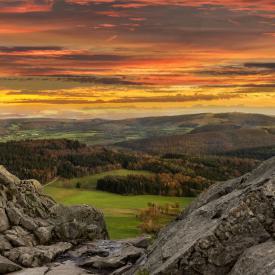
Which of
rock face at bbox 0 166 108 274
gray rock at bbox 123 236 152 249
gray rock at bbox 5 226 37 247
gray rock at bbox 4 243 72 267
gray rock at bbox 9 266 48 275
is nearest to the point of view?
gray rock at bbox 9 266 48 275

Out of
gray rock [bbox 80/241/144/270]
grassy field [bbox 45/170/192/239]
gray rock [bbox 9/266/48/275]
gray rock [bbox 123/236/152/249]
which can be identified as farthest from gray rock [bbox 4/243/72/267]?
grassy field [bbox 45/170/192/239]

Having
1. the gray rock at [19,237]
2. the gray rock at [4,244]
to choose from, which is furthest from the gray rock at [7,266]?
the gray rock at [19,237]

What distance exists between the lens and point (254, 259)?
2252 centimetres

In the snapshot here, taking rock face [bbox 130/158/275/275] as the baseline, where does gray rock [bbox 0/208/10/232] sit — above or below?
below

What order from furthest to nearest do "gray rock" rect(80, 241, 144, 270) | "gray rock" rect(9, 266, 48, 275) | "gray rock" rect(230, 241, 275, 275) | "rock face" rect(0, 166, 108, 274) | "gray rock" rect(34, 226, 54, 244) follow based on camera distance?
"gray rock" rect(34, 226, 54, 244)
"rock face" rect(0, 166, 108, 274)
"gray rock" rect(80, 241, 144, 270)
"gray rock" rect(9, 266, 48, 275)
"gray rock" rect(230, 241, 275, 275)

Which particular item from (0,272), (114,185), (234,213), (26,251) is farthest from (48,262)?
(114,185)

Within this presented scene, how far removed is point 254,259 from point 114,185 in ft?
557

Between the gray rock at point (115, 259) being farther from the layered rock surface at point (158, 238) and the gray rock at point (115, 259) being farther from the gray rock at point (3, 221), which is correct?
the gray rock at point (3, 221)

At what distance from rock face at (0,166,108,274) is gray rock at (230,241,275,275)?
22.3 m

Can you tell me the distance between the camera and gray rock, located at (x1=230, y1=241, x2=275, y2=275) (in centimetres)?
2130

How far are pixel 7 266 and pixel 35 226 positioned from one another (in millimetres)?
9614

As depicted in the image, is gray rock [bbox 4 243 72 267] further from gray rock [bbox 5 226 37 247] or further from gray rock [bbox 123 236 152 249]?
gray rock [bbox 123 236 152 249]

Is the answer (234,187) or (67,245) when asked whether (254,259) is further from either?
(67,245)

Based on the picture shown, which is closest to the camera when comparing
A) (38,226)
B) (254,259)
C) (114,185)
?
(254,259)
